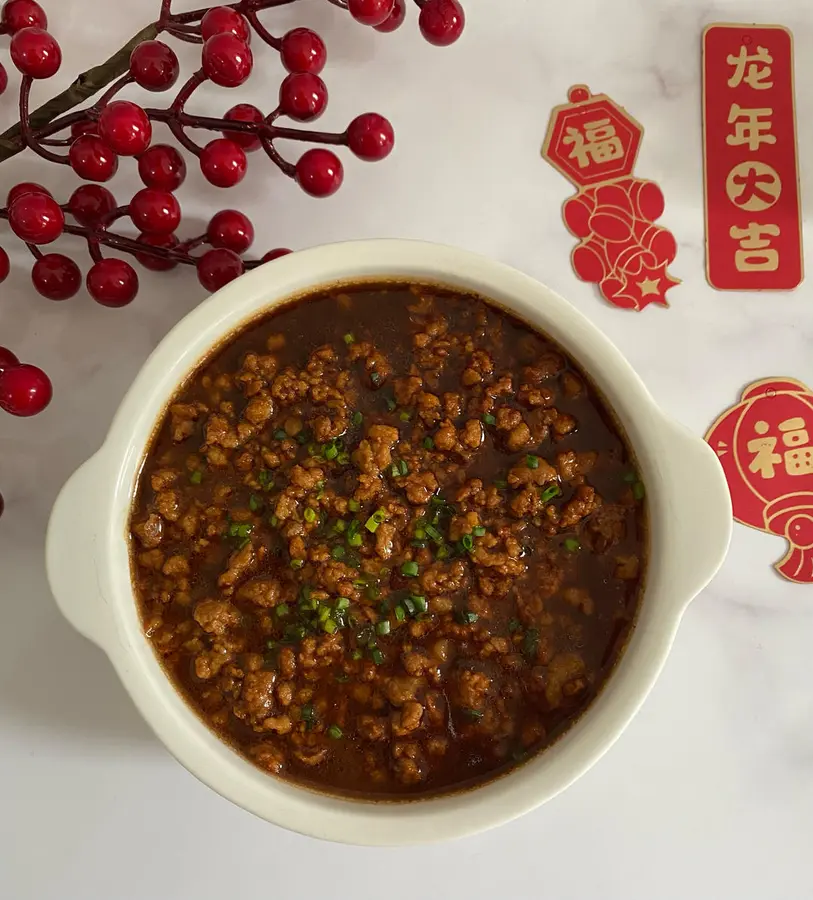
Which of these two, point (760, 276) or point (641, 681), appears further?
point (760, 276)

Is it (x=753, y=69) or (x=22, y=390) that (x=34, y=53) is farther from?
(x=753, y=69)

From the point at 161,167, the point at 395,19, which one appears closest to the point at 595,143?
the point at 395,19

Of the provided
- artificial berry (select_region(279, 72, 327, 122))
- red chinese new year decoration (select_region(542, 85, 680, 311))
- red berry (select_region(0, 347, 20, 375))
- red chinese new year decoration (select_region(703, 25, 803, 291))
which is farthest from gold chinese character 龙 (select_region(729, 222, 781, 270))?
red berry (select_region(0, 347, 20, 375))

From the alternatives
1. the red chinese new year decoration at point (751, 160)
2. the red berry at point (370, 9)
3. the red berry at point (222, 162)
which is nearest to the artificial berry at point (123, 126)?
the red berry at point (222, 162)

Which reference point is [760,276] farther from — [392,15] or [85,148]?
[85,148]

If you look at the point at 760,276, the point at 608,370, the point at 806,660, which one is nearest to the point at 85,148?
the point at 608,370

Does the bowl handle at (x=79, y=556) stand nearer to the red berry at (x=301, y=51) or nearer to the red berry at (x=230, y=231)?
the red berry at (x=230, y=231)
